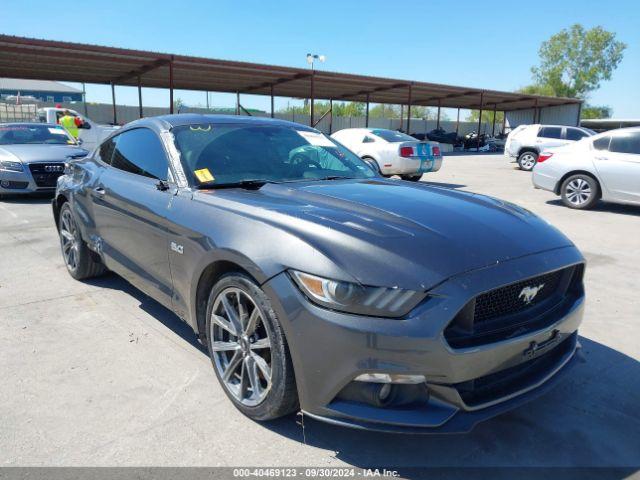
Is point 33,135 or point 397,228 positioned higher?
point 33,135

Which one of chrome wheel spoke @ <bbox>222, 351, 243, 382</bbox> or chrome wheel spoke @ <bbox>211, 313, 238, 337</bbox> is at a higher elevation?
chrome wheel spoke @ <bbox>211, 313, 238, 337</bbox>

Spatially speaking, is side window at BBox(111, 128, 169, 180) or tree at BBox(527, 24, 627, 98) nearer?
side window at BBox(111, 128, 169, 180)

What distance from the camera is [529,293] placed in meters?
2.31

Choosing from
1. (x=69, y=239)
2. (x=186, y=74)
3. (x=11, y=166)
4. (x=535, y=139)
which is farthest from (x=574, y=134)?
(x=69, y=239)

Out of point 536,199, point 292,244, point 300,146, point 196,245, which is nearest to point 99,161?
point 300,146

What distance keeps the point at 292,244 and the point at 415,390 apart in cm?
81

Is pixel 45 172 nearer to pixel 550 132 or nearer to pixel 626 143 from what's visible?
pixel 626 143

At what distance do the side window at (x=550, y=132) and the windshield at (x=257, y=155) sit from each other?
54.5 feet

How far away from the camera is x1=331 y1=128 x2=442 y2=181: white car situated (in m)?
12.2

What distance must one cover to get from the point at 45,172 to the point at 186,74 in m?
16.2

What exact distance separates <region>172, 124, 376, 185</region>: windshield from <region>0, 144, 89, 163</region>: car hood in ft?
23.0

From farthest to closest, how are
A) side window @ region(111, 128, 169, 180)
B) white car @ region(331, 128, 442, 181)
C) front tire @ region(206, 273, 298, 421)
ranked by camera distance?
white car @ region(331, 128, 442, 181) → side window @ region(111, 128, 169, 180) → front tire @ region(206, 273, 298, 421)

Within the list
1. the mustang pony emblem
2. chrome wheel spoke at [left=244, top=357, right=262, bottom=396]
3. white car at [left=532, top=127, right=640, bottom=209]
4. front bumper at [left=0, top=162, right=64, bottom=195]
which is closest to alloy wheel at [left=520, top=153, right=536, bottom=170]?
white car at [left=532, top=127, right=640, bottom=209]

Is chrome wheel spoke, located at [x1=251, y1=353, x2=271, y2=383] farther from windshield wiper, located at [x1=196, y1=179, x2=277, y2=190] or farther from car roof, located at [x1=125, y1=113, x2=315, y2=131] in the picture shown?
car roof, located at [x1=125, y1=113, x2=315, y2=131]
